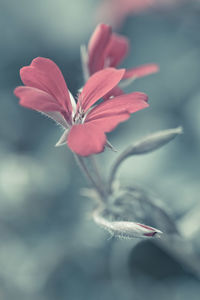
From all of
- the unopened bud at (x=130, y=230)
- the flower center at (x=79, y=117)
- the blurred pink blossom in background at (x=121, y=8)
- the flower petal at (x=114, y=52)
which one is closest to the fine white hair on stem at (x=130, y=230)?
the unopened bud at (x=130, y=230)

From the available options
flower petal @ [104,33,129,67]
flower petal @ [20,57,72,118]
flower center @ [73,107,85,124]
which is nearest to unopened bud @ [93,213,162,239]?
flower center @ [73,107,85,124]

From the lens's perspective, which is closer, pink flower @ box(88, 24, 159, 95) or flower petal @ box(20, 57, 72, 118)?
flower petal @ box(20, 57, 72, 118)

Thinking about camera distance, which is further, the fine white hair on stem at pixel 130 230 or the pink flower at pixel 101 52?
the pink flower at pixel 101 52

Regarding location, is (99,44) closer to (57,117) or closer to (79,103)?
(79,103)

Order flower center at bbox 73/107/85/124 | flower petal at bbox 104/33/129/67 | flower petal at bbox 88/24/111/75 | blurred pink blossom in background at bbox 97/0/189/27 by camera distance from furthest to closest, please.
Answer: blurred pink blossom in background at bbox 97/0/189/27 → flower petal at bbox 104/33/129/67 → flower petal at bbox 88/24/111/75 → flower center at bbox 73/107/85/124

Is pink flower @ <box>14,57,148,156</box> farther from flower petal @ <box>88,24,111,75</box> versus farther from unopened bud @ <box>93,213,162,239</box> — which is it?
unopened bud @ <box>93,213,162,239</box>

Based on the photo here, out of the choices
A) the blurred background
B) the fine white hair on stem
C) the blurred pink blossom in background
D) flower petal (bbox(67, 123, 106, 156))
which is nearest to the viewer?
flower petal (bbox(67, 123, 106, 156))

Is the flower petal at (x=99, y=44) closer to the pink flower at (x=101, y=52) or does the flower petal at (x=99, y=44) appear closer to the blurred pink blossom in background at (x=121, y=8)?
the pink flower at (x=101, y=52)

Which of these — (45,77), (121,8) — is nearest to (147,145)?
(45,77)
